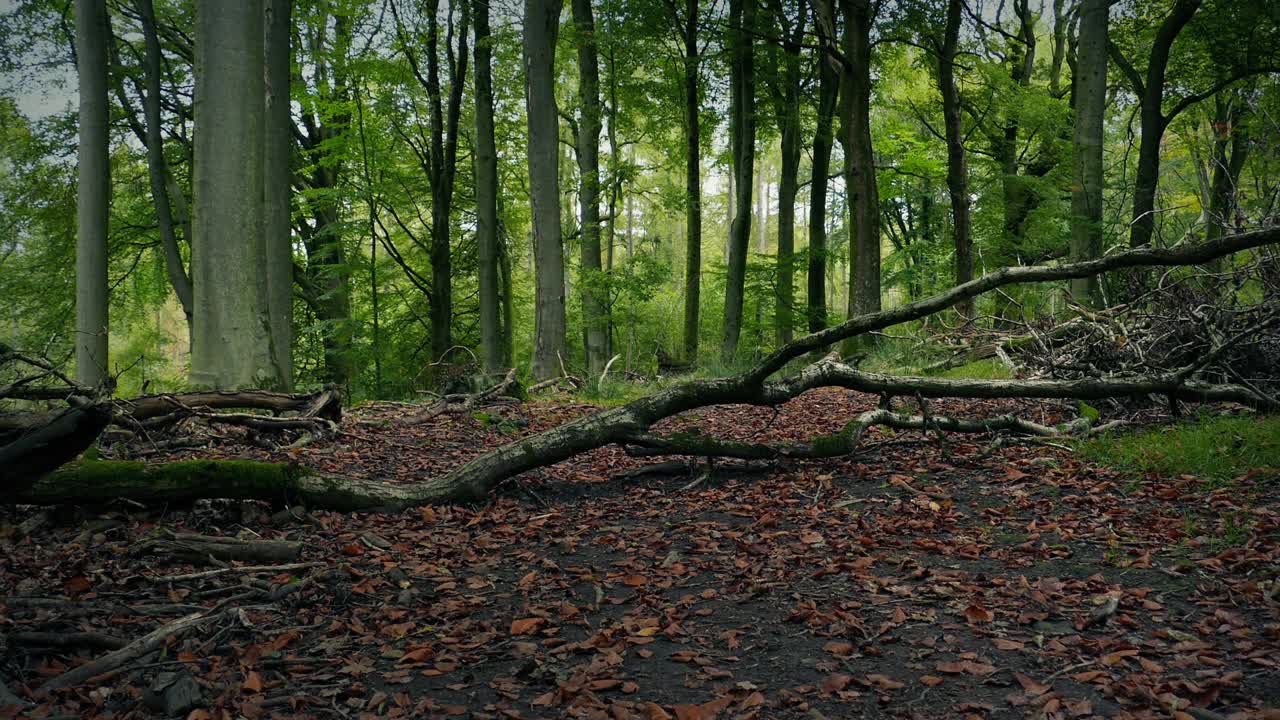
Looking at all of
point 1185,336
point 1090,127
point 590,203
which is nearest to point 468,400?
point 1185,336

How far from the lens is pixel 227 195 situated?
618 centimetres

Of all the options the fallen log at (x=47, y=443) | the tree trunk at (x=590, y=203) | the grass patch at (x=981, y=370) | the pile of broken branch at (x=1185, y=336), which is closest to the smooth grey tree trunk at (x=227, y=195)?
the fallen log at (x=47, y=443)

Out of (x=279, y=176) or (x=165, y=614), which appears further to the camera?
(x=279, y=176)

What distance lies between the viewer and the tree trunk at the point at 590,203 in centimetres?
1471

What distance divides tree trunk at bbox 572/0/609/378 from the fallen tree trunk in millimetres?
9357

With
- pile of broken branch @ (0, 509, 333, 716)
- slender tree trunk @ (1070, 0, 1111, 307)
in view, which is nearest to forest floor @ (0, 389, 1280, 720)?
pile of broken branch @ (0, 509, 333, 716)

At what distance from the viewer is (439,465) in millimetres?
5992

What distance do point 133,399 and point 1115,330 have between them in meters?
7.94

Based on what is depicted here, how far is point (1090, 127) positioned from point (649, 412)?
326 inches

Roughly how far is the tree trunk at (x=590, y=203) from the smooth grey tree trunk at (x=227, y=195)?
339 inches

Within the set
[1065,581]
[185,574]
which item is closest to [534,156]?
[185,574]

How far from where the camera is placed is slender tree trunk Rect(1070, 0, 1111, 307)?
951 cm

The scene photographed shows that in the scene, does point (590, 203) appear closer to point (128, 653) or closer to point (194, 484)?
point (194, 484)

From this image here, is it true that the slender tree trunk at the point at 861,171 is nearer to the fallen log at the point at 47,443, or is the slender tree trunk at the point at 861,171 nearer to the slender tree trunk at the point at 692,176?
the slender tree trunk at the point at 692,176
